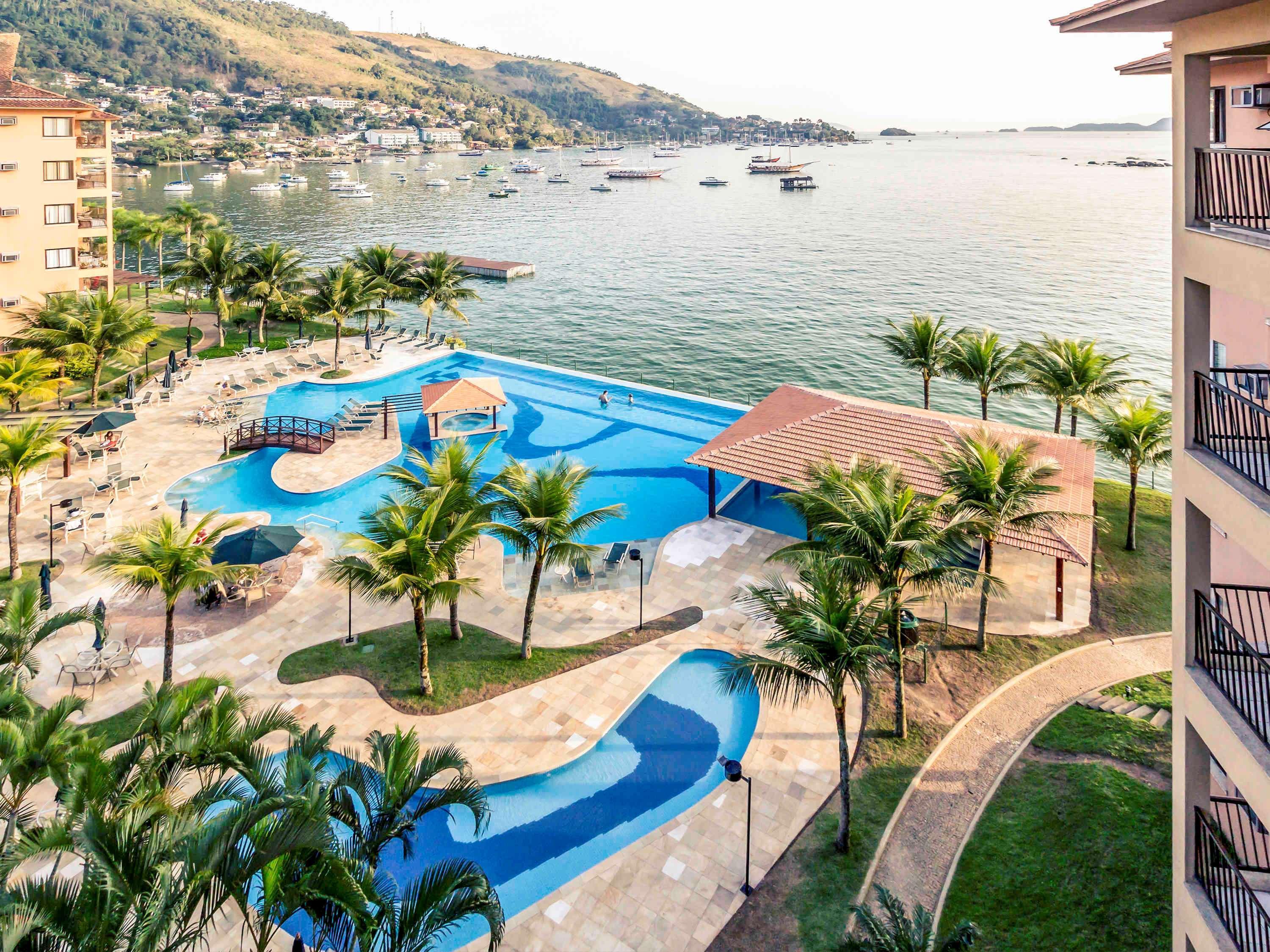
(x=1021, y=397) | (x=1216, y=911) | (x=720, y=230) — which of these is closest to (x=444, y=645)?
(x=1216, y=911)

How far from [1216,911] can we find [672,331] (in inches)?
2351

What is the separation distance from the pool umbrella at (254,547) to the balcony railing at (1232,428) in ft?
67.1

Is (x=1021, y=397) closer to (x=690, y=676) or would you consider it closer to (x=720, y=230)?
(x=690, y=676)

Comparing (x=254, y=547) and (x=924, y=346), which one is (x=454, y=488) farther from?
(x=924, y=346)

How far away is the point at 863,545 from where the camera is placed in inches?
613

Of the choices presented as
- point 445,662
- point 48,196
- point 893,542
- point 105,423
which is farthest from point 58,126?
point 893,542

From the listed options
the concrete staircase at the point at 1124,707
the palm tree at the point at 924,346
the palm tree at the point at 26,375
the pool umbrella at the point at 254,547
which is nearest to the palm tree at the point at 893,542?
the concrete staircase at the point at 1124,707

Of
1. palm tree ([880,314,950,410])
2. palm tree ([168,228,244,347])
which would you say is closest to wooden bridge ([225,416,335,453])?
palm tree ([168,228,244,347])

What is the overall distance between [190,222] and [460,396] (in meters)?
38.8

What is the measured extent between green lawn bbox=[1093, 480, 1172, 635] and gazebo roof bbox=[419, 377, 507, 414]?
23322 millimetres

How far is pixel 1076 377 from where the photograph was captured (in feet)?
91.3

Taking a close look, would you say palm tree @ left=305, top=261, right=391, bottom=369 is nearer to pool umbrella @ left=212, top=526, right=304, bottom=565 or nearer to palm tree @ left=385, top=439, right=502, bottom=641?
pool umbrella @ left=212, top=526, right=304, bottom=565

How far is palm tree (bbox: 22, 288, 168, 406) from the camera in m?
31.9

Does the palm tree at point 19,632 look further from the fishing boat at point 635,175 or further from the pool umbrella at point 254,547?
the fishing boat at point 635,175
